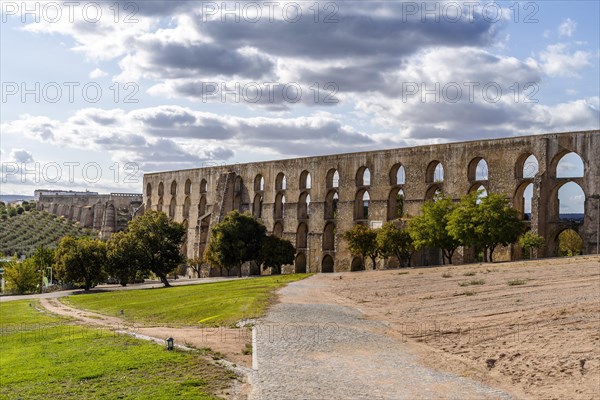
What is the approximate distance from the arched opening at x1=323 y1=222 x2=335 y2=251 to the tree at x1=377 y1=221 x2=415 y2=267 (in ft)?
33.8

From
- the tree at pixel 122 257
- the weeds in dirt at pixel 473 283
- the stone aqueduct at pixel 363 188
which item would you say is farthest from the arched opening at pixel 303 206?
the weeds in dirt at pixel 473 283

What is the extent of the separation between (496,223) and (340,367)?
105 feet

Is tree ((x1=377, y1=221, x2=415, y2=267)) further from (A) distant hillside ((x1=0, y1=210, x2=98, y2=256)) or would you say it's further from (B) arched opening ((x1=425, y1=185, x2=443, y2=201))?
(A) distant hillside ((x1=0, y1=210, x2=98, y2=256))

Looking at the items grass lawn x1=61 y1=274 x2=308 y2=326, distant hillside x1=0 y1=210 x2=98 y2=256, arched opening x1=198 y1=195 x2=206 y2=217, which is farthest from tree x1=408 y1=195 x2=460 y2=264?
distant hillside x1=0 y1=210 x2=98 y2=256

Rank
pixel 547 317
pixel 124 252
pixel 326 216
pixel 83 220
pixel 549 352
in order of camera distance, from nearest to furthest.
A: pixel 549 352, pixel 547 317, pixel 124 252, pixel 326 216, pixel 83 220

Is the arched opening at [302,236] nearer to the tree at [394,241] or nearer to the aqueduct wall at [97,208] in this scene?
the tree at [394,241]

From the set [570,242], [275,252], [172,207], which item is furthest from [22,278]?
[570,242]

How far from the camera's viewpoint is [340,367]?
16938mm

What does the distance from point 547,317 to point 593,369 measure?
5.04m

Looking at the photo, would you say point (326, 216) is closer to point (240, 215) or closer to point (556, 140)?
point (240, 215)

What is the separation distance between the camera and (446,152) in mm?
55750

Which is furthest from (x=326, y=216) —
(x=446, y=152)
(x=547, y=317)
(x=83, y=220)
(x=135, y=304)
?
(x=83, y=220)

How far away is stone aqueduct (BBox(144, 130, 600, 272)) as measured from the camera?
49438 millimetres

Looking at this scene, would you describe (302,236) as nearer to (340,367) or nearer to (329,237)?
(329,237)
